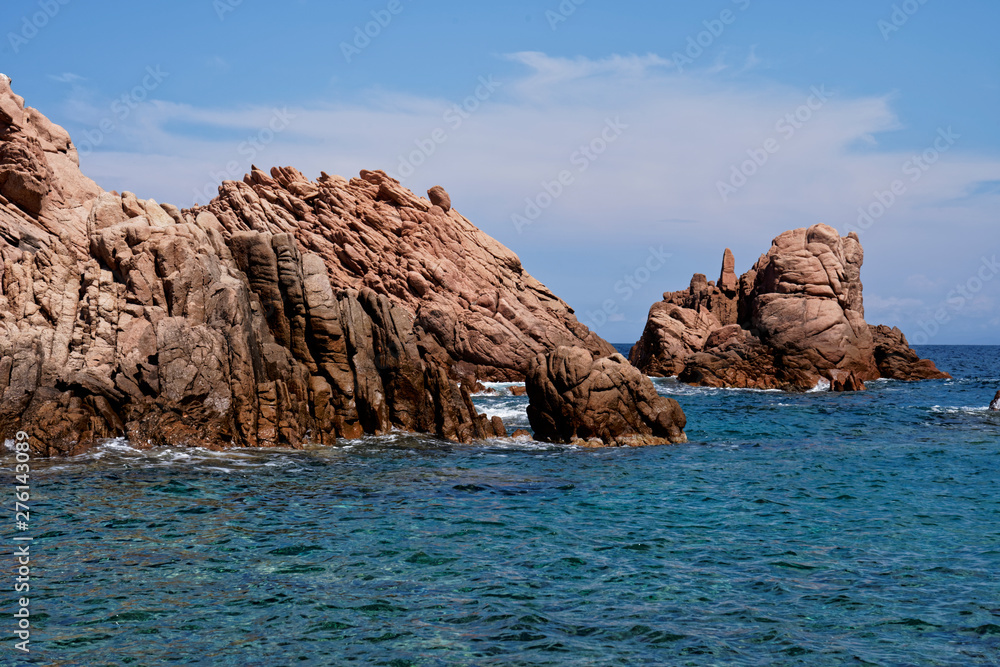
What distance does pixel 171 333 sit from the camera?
27000mm

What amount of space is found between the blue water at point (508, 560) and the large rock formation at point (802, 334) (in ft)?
115

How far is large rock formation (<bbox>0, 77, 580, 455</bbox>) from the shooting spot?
1005 inches

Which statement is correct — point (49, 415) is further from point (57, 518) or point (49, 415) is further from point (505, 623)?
point (505, 623)

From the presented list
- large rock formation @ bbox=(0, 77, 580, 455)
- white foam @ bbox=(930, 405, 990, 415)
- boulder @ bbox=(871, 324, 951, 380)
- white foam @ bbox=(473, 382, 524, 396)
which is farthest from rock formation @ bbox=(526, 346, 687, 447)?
boulder @ bbox=(871, 324, 951, 380)

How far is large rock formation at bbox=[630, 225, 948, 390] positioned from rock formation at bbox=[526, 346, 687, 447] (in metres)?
32.4

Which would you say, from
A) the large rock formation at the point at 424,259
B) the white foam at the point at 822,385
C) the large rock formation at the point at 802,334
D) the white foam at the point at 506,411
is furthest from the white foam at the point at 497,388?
the white foam at the point at 822,385

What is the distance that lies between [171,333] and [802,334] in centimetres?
4822

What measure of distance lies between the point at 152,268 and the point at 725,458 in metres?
21.6

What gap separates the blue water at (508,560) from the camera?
11086 mm

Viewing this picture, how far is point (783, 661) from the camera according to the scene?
10570 mm

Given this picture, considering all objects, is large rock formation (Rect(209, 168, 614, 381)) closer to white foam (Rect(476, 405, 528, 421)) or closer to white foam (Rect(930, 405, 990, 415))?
white foam (Rect(476, 405, 528, 421))

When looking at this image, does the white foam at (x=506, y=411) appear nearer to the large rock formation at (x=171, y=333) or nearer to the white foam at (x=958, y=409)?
the large rock formation at (x=171, y=333)

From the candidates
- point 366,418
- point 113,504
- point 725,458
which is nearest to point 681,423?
point 725,458

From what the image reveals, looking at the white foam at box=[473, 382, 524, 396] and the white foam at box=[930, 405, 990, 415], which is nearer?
the white foam at box=[930, 405, 990, 415]
